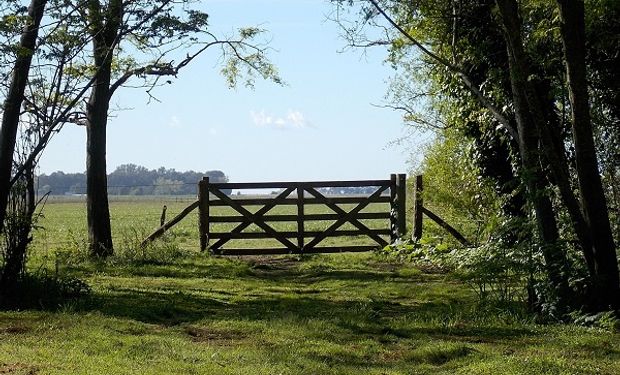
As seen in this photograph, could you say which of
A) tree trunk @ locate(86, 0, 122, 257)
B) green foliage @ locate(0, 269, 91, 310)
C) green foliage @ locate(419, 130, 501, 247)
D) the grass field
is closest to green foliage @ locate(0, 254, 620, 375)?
the grass field

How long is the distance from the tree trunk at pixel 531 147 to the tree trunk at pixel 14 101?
6.18 meters

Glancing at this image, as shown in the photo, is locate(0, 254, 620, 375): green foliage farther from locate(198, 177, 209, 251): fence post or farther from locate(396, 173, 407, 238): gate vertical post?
locate(396, 173, 407, 238): gate vertical post

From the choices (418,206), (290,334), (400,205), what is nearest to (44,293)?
(290,334)

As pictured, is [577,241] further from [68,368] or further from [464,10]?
[68,368]

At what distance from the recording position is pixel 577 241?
9.48m

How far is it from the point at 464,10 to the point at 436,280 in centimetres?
481

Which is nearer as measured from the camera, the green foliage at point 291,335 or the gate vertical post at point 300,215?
the green foliage at point 291,335

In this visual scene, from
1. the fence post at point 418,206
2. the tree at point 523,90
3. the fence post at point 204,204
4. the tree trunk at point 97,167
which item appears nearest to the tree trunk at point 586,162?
the tree at point 523,90

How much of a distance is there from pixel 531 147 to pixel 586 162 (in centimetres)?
76

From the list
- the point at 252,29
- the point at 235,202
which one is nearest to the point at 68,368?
Result: the point at 235,202

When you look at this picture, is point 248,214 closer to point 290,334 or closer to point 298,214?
point 298,214

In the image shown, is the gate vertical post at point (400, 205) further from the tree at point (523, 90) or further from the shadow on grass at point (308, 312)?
the shadow on grass at point (308, 312)

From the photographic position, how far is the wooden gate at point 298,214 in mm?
19062

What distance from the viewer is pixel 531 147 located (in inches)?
383
